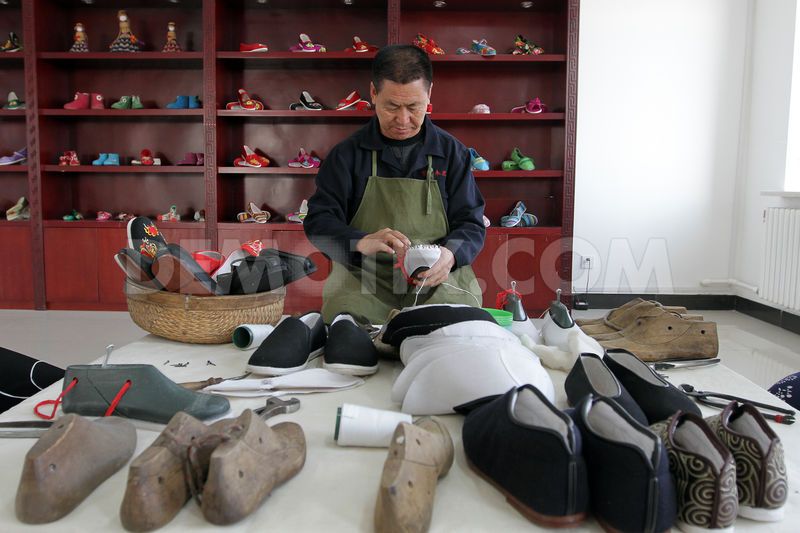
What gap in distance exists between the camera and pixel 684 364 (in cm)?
127

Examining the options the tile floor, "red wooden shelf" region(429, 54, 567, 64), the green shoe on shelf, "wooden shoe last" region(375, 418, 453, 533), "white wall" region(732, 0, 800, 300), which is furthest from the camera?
the green shoe on shelf

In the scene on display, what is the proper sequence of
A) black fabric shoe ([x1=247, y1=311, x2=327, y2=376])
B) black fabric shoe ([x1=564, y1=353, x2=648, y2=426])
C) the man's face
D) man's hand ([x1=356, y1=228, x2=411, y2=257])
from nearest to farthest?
1. black fabric shoe ([x1=564, y1=353, x2=648, y2=426])
2. black fabric shoe ([x1=247, y1=311, x2=327, y2=376])
3. man's hand ([x1=356, y1=228, x2=411, y2=257])
4. the man's face

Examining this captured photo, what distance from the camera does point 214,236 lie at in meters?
4.53

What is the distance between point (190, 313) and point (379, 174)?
2.93ft

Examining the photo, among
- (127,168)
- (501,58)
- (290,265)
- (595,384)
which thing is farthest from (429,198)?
(127,168)

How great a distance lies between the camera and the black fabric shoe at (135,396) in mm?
925

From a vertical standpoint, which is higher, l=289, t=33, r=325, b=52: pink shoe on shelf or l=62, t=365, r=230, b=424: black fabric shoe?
l=289, t=33, r=325, b=52: pink shoe on shelf

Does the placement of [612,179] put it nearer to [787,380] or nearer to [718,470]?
[787,380]

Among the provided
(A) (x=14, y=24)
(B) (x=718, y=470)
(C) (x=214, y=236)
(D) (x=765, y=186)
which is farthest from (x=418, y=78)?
(A) (x=14, y=24)

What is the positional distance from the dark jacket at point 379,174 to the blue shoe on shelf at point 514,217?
2.37 m

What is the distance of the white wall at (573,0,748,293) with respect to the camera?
15.1 ft

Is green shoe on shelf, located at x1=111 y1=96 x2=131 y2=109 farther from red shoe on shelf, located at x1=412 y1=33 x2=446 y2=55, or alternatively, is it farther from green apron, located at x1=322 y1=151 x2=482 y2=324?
green apron, located at x1=322 y1=151 x2=482 y2=324

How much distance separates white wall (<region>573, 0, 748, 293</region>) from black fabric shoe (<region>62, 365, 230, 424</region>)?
415cm

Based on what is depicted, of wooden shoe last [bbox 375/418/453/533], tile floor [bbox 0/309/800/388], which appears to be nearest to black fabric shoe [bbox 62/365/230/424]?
wooden shoe last [bbox 375/418/453/533]
